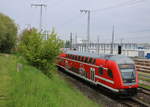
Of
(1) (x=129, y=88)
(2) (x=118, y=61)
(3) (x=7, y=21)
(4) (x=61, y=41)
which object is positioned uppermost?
(3) (x=7, y=21)

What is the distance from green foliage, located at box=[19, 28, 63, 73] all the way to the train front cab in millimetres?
6339

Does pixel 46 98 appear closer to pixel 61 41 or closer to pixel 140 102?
pixel 140 102

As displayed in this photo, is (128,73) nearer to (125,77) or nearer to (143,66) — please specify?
(125,77)

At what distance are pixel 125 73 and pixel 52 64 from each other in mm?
7578

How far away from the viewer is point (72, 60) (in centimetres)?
2547

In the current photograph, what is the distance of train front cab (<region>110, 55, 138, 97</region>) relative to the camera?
563 inches

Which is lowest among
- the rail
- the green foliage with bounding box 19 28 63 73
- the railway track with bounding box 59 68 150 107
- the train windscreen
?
the railway track with bounding box 59 68 150 107

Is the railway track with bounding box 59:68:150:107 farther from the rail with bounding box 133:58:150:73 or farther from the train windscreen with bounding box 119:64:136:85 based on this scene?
the rail with bounding box 133:58:150:73

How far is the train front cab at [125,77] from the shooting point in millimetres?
14305

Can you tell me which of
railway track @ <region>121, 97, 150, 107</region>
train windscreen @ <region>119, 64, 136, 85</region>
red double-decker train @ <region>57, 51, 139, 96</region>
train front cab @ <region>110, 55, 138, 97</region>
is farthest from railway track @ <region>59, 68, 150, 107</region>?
train windscreen @ <region>119, 64, 136, 85</region>

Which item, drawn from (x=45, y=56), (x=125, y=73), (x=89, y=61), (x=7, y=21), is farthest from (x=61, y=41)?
(x=7, y=21)

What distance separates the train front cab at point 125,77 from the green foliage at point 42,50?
634 cm

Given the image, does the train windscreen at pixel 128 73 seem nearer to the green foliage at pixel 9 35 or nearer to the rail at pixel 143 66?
the rail at pixel 143 66

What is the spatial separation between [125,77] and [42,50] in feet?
28.0
